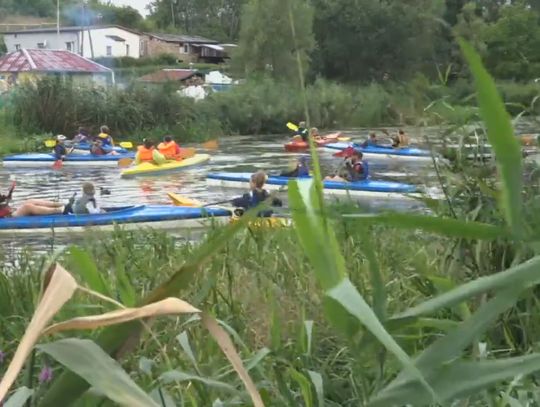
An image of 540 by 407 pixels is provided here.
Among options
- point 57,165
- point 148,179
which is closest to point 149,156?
point 148,179

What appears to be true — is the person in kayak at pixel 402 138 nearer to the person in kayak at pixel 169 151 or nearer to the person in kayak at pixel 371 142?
the person in kayak at pixel 371 142

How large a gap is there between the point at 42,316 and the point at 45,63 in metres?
41.2

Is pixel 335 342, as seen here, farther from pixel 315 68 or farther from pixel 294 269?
pixel 315 68

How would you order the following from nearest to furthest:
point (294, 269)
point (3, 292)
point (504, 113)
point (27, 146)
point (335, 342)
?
point (504, 113), point (335, 342), point (3, 292), point (294, 269), point (27, 146)

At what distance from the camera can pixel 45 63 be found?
132 ft

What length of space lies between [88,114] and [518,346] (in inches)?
1156

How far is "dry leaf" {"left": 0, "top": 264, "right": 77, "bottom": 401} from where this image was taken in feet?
2.71

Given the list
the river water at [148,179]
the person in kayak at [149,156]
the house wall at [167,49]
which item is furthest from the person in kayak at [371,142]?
the house wall at [167,49]

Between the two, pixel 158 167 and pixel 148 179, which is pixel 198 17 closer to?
pixel 158 167

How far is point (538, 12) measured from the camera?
2.23m

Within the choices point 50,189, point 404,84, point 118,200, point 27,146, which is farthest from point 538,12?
point 27,146

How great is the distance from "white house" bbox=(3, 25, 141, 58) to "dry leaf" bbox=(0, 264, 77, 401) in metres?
63.2

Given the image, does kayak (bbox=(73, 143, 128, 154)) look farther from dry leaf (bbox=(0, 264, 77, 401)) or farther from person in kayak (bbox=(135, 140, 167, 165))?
dry leaf (bbox=(0, 264, 77, 401))

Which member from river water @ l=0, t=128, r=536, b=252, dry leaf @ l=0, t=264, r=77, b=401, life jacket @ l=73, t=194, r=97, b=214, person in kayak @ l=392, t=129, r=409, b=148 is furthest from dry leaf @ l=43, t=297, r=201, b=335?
river water @ l=0, t=128, r=536, b=252
